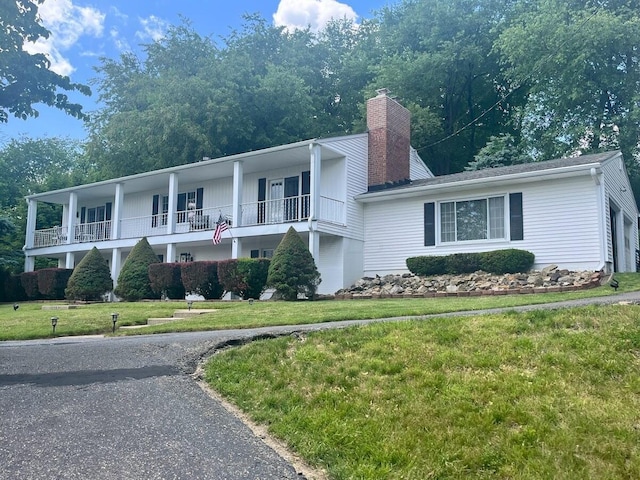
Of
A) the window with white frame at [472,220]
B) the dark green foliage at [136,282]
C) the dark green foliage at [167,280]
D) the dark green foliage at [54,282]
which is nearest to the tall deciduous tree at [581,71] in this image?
the window with white frame at [472,220]

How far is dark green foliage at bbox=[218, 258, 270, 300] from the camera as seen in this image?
658 inches

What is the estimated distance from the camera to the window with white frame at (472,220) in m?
17.4

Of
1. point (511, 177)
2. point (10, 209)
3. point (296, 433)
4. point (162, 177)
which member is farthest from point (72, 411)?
point (10, 209)

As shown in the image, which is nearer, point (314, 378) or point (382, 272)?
point (314, 378)

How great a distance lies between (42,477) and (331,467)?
1920mm

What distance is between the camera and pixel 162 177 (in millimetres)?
23875

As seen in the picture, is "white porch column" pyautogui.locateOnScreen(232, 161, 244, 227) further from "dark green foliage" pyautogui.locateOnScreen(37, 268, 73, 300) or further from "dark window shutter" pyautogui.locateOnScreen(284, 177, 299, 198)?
"dark green foliage" pyautogui.locateOnScreen(37, 268, 73, 300)

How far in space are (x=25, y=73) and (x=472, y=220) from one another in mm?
13288

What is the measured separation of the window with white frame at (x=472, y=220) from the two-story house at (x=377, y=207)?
0.10 feet

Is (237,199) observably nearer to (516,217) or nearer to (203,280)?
(203,280)

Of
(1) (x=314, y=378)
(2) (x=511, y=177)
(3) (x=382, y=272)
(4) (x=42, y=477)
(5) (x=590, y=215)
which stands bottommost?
(4) (x=42, y=477)

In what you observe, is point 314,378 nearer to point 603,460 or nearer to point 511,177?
point 603,460

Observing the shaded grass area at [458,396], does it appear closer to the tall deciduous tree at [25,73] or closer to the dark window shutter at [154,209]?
the tall deciduous tree at [25,73]

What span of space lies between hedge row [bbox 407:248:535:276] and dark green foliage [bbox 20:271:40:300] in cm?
1585
